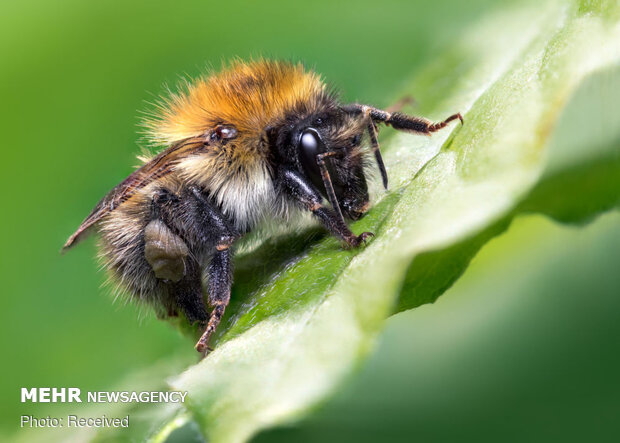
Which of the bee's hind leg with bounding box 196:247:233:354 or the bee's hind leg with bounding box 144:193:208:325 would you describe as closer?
the bee's hind leg with bounding box 196:247:233:354

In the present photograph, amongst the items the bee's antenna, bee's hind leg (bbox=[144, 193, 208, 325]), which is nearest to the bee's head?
the bee's antenna

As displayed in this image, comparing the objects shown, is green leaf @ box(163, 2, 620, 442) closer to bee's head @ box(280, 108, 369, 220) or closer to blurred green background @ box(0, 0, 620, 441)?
blurred green background @ box(0, 0, 620, 441)

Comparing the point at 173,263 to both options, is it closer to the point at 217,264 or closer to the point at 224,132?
the point at 217,264

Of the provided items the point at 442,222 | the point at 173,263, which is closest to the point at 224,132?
the point at 173,263

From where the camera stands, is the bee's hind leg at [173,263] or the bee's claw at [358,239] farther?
the bee's hind leg at [173,263]

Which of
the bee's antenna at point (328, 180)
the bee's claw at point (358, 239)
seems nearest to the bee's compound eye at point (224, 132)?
the bee's antenna at point (328, 180)

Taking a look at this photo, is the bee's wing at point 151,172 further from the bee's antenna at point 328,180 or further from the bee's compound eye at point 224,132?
the bee's antenna at point 328,180
